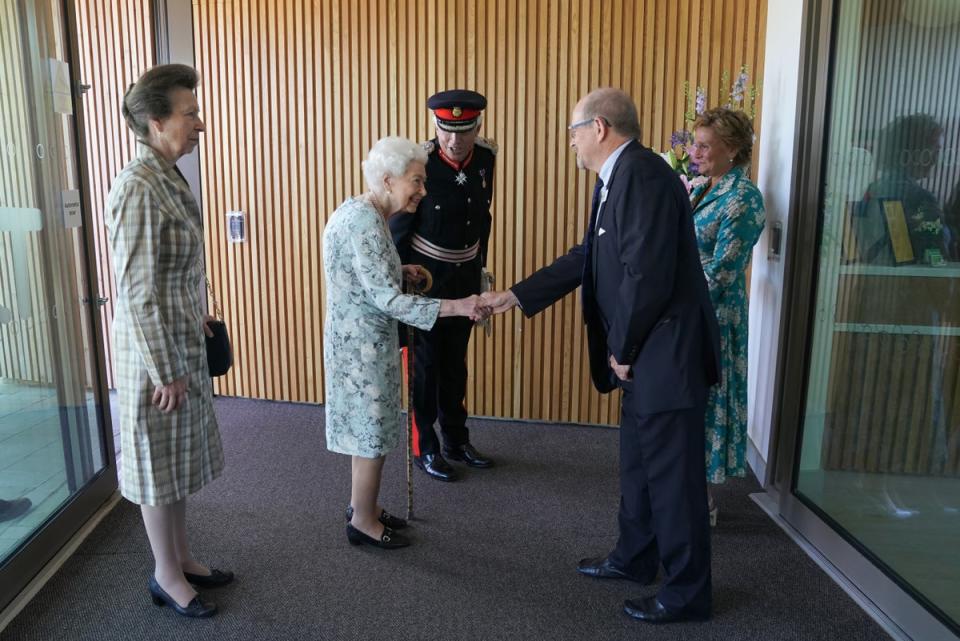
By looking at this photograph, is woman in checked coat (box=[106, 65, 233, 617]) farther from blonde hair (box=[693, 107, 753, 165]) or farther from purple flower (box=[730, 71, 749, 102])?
purple flower (box=[730, 71, 749, 102])

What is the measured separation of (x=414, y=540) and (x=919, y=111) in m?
2.66

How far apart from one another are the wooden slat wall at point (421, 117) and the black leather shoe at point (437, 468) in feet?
3.43

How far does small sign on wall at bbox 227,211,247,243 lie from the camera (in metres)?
5.19

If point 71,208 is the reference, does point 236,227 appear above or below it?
below

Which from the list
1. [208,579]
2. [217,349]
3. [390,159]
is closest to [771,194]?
[390,159]

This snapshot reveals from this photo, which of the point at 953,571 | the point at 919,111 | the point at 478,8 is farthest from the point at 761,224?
the point at 478,8

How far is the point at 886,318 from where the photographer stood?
2.90m

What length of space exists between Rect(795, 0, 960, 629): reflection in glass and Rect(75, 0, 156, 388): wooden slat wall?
4327 mm

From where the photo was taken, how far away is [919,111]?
269 cm

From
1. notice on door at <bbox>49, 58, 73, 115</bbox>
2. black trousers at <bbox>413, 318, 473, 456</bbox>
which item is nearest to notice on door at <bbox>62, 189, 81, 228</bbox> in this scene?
notice on door at <bbox>49, 58, 73, 115</bbox>

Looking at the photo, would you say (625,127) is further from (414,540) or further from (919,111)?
(414,540)

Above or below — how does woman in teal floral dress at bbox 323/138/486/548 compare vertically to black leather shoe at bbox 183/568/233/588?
above

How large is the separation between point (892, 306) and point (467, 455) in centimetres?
232

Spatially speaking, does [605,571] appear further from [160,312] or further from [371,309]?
[160,312]
